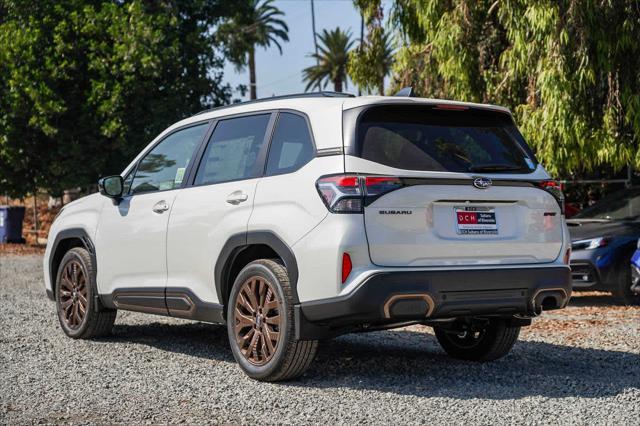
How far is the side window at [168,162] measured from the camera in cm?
755

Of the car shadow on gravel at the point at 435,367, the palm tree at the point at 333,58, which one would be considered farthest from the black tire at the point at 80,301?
the palm tree at the point at 333,58

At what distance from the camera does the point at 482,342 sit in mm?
7402

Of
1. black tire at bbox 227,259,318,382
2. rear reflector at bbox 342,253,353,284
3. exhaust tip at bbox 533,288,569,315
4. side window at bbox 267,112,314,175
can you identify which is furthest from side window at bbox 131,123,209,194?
exhaust tip at bbox 533,288,569,315

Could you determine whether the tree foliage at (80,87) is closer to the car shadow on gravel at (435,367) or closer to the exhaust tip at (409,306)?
the car shadow on gravel at (435,367)

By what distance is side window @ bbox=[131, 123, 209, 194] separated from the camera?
7.55 metres

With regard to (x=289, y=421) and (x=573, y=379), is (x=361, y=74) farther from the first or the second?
(x=289, y=421)

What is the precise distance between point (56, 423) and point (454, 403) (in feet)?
7.91

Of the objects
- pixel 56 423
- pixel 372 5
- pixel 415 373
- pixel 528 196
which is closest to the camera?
pixel 56 423

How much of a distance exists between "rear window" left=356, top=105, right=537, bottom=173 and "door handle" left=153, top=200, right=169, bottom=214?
7.00 feet

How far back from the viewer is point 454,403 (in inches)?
230

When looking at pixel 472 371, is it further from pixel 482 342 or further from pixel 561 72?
pixel 561 72

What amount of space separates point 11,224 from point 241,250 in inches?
931

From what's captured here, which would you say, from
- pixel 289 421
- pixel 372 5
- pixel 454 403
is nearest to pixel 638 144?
pixel 372 5

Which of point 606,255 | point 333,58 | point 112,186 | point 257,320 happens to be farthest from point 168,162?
point 333,58
